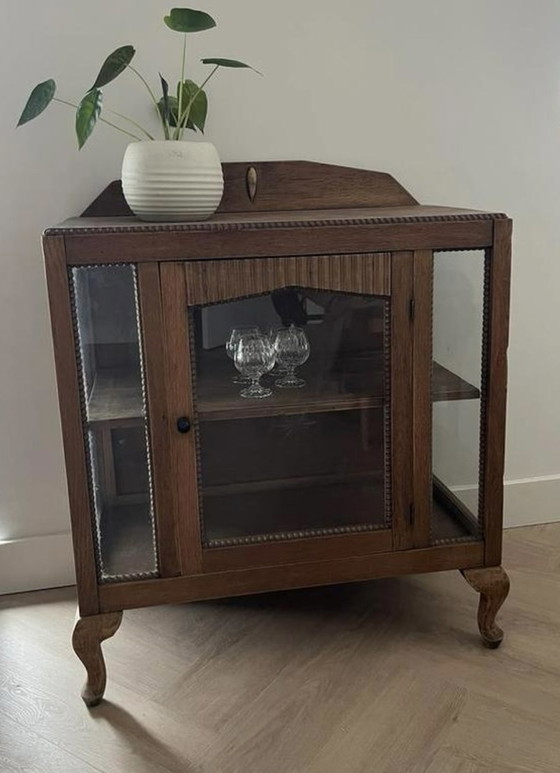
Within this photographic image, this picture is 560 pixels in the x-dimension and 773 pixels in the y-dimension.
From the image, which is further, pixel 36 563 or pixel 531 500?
pixel 531 500

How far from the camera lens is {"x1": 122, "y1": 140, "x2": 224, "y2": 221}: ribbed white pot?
1.34 m

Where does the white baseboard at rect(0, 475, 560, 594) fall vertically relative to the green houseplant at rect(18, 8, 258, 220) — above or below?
below

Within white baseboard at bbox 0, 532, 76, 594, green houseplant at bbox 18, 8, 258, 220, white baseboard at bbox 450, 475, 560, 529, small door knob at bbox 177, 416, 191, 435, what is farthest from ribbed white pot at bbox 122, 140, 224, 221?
white baseboard at bbox 450, 475, 560, 529

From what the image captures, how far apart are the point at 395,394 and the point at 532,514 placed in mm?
847

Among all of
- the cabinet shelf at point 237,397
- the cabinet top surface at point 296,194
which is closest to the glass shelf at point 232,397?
the cabinet shelf at point 237,397

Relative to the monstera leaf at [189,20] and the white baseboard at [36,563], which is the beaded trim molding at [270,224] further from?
the white baseboard at [36,563]

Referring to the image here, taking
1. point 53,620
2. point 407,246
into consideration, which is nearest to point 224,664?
point 53,620

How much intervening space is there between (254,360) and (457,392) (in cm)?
38

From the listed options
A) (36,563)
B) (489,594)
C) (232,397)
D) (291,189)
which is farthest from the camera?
(36,563)

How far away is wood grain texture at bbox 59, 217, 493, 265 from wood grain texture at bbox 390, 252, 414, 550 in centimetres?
4

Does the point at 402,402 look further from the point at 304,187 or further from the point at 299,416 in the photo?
the point at 304,187

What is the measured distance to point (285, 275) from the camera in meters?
1.33

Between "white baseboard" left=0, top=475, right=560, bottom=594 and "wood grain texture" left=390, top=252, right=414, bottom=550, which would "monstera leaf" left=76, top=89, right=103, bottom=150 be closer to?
"wood grain texture" left=390, top=252, right=414, bottom=550

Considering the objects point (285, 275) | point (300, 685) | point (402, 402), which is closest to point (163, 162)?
point (285, 275)
